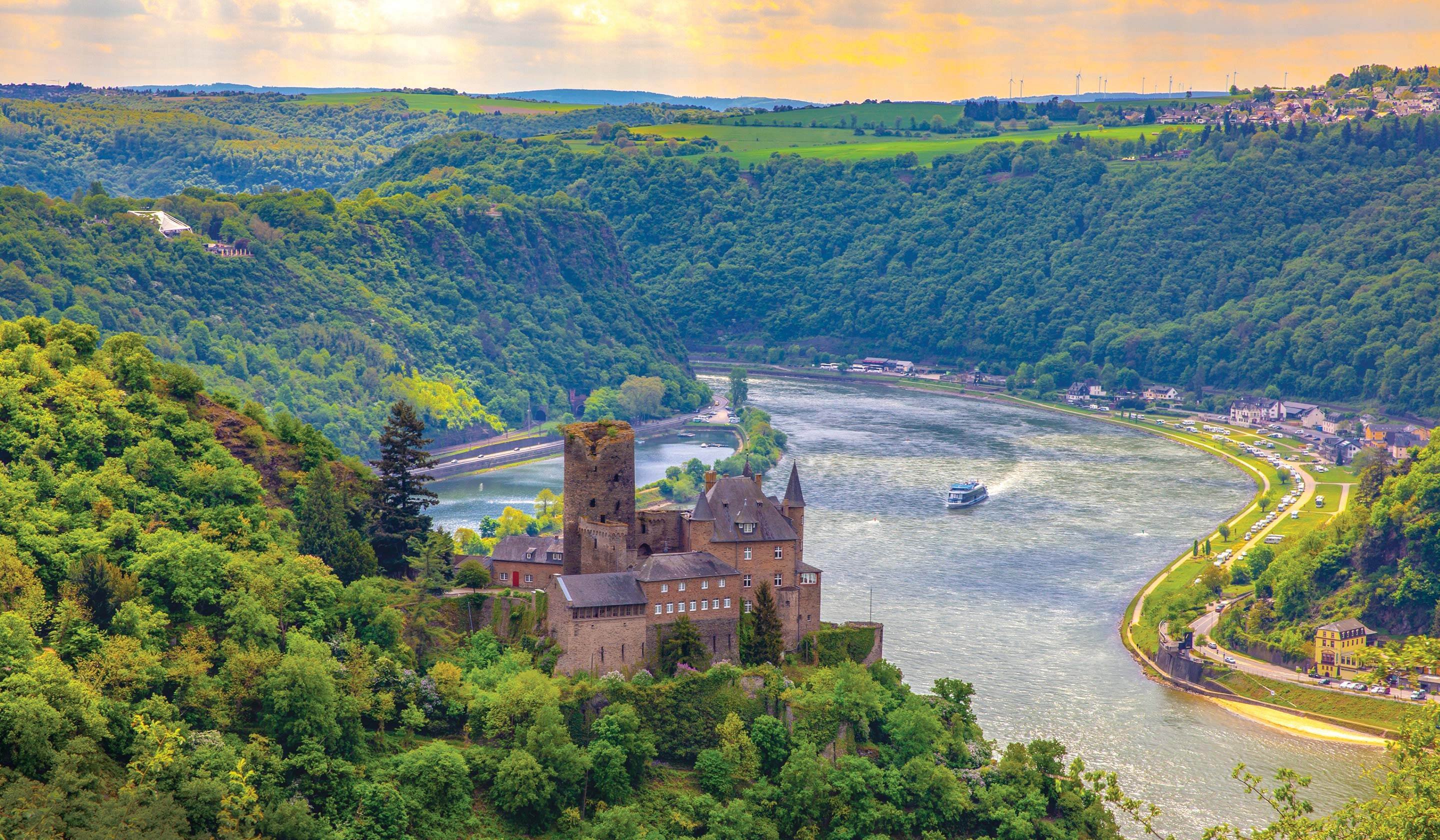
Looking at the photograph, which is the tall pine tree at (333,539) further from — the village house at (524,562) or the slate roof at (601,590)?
the slate roof at (601,590)

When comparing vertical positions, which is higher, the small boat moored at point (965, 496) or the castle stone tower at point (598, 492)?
the castle stone tower at point (598, 492)

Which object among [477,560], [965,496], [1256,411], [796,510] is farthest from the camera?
[1256,411]

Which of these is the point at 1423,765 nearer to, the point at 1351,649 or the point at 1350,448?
the point at 1351,649

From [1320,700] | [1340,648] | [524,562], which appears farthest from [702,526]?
[1340,648]

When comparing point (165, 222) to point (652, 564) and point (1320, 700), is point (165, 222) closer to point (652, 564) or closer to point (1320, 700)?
point (1320, 700)

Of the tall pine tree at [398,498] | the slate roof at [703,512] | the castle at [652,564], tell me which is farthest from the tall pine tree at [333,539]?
the slate roof at [703,512]

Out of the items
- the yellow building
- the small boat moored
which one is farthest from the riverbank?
the small boat moored

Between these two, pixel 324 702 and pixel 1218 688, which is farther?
pixel 1218 688
